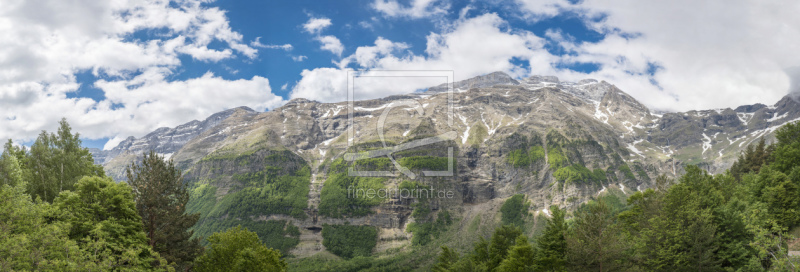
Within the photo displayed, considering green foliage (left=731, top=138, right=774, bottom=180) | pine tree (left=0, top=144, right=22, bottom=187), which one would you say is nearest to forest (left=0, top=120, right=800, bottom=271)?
pine tree (left=0, top=144, right=22, bottom=187)

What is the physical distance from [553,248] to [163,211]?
4303cm

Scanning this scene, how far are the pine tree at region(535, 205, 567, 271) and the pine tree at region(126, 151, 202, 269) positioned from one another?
39.1 m

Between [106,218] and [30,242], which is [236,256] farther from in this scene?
[30,242]

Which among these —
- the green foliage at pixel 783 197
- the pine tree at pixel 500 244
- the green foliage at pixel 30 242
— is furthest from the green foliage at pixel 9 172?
the green foliage at pixel 783 197

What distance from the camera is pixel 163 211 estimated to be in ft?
136

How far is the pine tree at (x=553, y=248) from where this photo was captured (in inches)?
1950

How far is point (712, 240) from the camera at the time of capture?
43844 mm

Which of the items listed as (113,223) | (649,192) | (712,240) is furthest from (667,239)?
(113,223)

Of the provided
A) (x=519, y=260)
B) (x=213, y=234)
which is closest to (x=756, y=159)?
(x=519, y=260)

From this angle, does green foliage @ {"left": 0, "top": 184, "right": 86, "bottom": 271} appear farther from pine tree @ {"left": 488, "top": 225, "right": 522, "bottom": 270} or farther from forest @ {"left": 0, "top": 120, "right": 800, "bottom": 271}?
pine tree @ {"left": 488, "top": 225, "right": 522, "bottom": 270}

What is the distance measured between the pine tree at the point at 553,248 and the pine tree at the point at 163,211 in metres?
39.1

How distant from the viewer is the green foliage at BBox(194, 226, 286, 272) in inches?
1704

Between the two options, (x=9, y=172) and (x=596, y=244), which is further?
(x=596, y=244)

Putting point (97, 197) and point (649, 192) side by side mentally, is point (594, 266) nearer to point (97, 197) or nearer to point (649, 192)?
point (649, 192)
